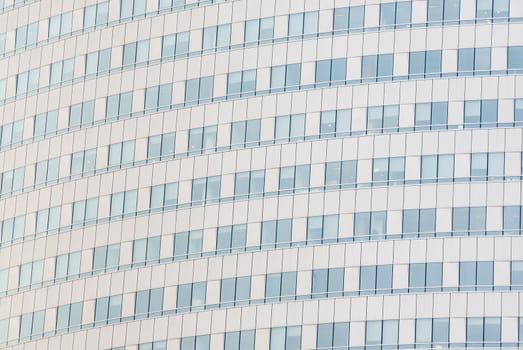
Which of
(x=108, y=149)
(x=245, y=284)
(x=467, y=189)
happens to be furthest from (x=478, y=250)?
(x=108, y=149)

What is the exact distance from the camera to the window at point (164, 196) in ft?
462

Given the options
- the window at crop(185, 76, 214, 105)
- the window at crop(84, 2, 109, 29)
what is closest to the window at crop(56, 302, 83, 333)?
the window at crop(185, 76, 214, 105)

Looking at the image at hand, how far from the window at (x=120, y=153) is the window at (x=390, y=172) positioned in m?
18.6

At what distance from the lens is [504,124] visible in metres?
134

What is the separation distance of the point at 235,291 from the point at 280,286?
3280mm

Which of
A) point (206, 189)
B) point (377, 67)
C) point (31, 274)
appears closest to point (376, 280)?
point (206, 189)

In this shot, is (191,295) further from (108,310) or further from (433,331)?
(433,331)

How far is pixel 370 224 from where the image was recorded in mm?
134125

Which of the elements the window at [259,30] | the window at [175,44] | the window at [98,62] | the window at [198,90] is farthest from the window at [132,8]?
the window at [259,30]

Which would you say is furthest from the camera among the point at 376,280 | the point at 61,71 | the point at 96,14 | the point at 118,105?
the point at 61,71

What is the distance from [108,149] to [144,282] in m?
10.5

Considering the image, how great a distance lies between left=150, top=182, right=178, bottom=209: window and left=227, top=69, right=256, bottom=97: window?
7432mm

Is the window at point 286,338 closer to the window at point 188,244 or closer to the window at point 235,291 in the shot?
the window at point 235,291

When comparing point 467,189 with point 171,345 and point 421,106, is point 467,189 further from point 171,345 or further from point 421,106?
point 171,345
